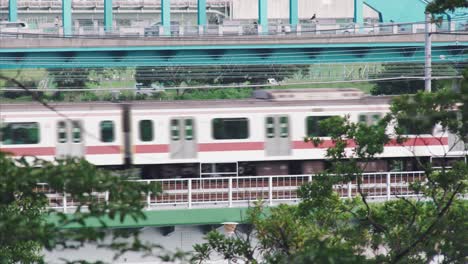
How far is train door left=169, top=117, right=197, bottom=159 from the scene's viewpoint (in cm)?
2342

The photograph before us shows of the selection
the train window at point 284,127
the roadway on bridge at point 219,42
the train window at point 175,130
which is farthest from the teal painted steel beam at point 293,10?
the train window at point 175,130

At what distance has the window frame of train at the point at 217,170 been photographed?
23.7 m

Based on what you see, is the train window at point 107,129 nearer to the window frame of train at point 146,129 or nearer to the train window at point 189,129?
the window frame of train at point 146,129

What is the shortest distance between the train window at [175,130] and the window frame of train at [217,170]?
0.73 meters

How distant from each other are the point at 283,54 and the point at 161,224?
2772 centimetres

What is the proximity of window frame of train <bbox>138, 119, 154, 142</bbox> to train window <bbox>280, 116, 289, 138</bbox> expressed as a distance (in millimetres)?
2490

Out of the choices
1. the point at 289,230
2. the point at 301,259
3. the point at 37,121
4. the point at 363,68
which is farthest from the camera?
the point at 363,68

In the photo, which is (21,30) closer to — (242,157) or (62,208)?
(242,157)

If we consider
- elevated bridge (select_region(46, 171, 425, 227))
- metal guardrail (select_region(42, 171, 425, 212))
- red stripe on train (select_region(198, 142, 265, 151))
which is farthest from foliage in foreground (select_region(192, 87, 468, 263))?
red stripe on train (select_region(198, 142, 265, 151))

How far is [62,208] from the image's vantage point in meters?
17.2

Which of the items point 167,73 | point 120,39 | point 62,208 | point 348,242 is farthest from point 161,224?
point 167,73

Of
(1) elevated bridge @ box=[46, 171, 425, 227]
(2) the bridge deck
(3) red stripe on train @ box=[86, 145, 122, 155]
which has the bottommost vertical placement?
(1) elevated bridge @ box=[46, 171, 425, 227]

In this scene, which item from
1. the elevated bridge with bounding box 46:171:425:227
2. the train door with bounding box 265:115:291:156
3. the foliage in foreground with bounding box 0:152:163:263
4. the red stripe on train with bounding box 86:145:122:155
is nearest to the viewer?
the foliage in foreground with bounding box 0:152:163:263

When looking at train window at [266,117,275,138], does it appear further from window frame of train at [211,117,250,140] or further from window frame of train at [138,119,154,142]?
window frame of train at [138,119,154,142]
